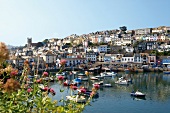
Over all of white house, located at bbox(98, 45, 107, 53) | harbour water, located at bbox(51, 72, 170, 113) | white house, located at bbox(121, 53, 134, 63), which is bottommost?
harbour water, located at bbox(51, 72, 170, 113)

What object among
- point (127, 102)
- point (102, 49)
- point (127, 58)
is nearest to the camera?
point (127, 102)

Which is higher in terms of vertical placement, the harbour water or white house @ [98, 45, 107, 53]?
white house @ [98, 45, 107, 53]

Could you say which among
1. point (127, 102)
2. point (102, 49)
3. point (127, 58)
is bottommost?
point (127, 102)

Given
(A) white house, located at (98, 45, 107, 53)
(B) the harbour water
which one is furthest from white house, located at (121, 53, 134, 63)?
(B) the harbour water

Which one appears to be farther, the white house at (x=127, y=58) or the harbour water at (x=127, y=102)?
the white house at (x=127, y=58)

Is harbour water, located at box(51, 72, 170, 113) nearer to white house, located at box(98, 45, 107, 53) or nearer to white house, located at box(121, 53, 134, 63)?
white house, located at box(121, 53, 134, 63)

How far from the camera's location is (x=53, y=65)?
4256 cm

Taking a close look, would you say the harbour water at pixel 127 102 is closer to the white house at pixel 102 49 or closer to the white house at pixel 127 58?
the white house at pixel 127 58

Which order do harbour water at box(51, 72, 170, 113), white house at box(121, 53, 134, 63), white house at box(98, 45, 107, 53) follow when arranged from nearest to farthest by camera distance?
harbour water at box(51, 72, 170, 113)
white house at box(121, 53, 134, 63)
white house at box(98, 45, 107, 53)

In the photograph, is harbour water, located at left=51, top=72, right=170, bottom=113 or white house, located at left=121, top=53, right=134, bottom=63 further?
white house, located at left=121, top=53, right=134, bottom=63

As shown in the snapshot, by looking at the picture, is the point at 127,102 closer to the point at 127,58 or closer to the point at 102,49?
the point at 127,58

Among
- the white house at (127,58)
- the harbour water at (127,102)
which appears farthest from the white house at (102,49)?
the harbour water at (127,102)

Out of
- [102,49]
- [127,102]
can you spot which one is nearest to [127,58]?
[102,49]

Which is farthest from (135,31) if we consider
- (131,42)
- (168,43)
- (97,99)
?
(97,99)
